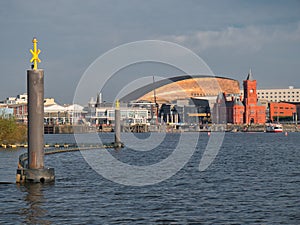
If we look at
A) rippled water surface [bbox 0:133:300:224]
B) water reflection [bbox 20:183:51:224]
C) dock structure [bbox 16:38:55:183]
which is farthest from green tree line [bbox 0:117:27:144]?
dock structure [bbox 16:38:55:183]

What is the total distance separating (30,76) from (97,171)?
1374 centimetres

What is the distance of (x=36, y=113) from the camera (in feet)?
95.4

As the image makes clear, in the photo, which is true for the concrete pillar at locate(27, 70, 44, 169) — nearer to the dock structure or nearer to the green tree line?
the dock structure

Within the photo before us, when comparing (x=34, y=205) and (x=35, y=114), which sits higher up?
(x=35, y=114)

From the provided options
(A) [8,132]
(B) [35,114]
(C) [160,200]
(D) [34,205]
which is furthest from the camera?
(A) [8,132]

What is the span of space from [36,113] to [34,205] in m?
5.64

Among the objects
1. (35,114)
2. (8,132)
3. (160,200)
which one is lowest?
(160,200)

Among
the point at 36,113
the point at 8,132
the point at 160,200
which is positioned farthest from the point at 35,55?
the point at 8,132

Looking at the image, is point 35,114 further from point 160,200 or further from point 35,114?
point 160,200

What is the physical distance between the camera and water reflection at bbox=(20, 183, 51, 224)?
21.6 meters

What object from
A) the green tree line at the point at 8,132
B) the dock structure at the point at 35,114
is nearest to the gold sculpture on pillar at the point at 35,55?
the dock structure at the point at 35,114

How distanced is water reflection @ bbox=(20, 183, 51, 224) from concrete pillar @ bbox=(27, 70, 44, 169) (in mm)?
1371

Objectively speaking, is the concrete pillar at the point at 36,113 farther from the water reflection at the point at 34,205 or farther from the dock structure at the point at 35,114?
the water reflection at the point at 34,205

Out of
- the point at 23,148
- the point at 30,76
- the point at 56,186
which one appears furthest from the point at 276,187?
the point at 23,148
